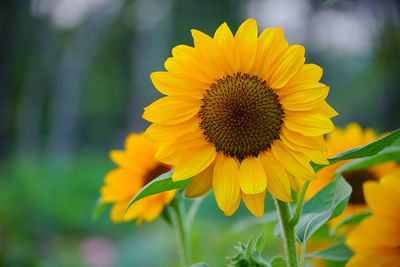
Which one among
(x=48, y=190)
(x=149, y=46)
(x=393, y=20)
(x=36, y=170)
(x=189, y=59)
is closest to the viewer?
(x=189, y=59)

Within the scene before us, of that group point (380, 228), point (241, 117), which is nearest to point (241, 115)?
point (241, 117)

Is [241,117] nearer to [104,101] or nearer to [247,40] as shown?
[247,40]

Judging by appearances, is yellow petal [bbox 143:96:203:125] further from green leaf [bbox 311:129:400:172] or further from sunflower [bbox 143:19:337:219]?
green leaf [bbox 311:129:400:172]

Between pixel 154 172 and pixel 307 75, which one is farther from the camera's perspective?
pixel 154 172

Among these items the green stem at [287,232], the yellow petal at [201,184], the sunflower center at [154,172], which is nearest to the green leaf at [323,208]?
the green stem at [287,232]

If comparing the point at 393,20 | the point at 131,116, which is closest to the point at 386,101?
the point at 393,20

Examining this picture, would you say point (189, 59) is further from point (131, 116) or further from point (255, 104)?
point (131, 116)

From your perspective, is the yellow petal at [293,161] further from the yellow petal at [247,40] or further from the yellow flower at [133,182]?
the yellow flower at [133,182]
